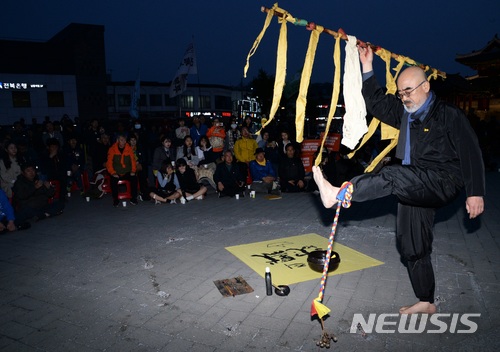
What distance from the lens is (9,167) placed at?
871 cm

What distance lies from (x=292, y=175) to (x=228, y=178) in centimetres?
194

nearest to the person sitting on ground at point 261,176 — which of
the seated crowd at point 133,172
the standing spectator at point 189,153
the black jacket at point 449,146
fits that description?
the seated crowd at point 133,172

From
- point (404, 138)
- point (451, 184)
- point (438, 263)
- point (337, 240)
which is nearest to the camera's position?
point (451, 184)

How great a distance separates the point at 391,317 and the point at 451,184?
151 cm

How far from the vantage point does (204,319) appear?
Answer: 3719 millimetres

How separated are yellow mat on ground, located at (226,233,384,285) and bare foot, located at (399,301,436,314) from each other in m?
1.19

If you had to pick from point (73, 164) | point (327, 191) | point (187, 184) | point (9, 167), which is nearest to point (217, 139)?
point (187, 184)

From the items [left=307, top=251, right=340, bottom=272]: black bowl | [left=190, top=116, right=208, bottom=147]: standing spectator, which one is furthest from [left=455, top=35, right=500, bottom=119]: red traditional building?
[left=307, top=251, right=340, bottom=272]: black bowl

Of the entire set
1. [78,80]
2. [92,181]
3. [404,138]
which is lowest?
[92,181]

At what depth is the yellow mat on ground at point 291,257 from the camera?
4773 millimetres

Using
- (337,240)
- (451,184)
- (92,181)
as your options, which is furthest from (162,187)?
(451,184)

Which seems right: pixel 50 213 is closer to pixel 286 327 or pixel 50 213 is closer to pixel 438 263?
pixel 286 327

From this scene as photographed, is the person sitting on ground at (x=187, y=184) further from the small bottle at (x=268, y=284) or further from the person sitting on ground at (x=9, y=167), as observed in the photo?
the small bottle at (x=268, y=284)

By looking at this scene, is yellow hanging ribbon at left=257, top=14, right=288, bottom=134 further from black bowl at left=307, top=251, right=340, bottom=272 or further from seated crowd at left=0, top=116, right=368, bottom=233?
seated crowd at left=0, top=116, right=368, bottom=233
